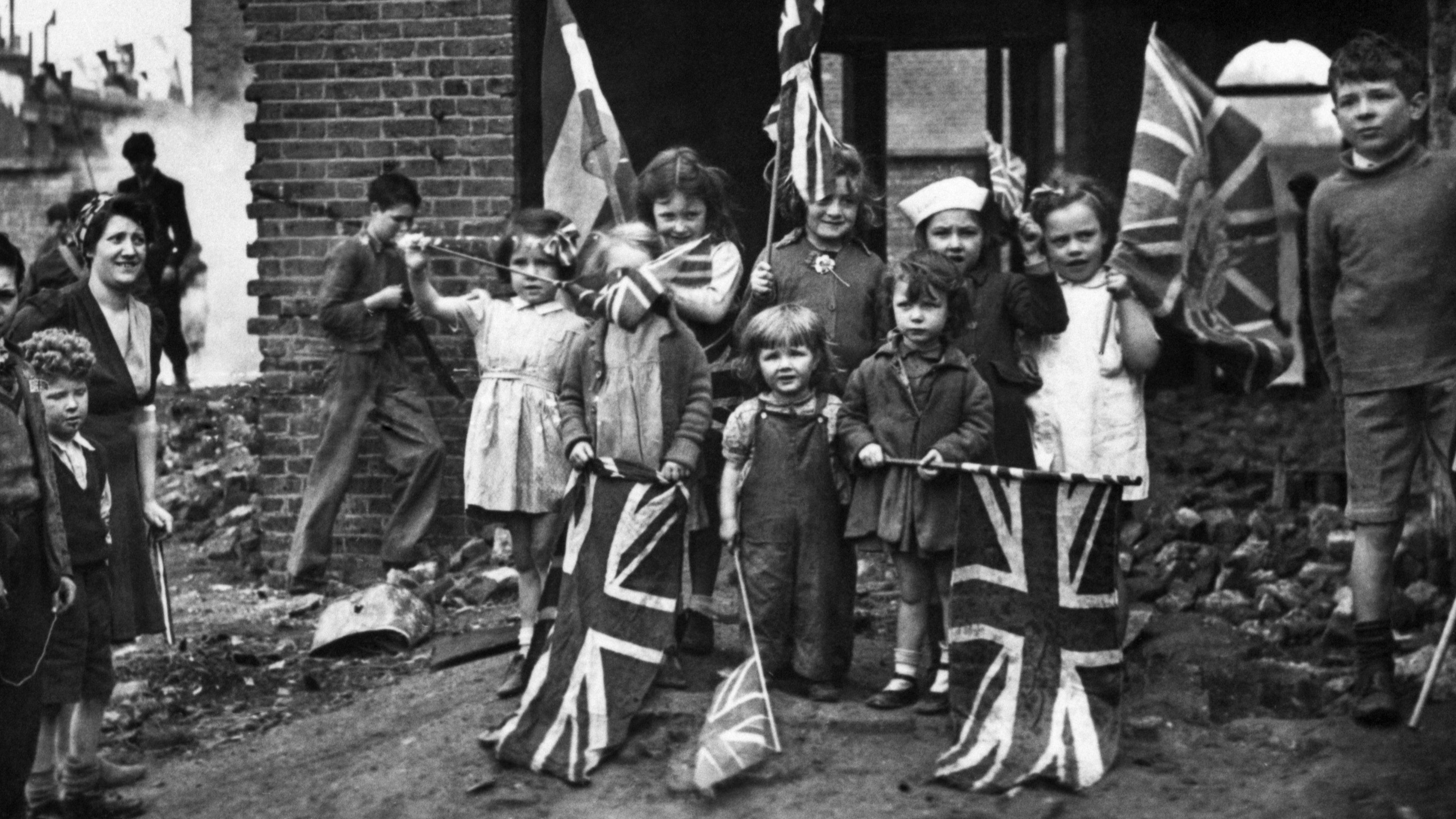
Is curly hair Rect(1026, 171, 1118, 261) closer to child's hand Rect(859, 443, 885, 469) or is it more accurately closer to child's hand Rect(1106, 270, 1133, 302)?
child's hand Rect(1106, 270, 1133, 302)

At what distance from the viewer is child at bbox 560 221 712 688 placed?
6098 mm

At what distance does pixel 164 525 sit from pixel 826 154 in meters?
2.55

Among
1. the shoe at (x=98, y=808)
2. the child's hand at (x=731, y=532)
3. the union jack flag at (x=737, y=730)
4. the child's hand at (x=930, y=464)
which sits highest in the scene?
the child's hand at (x=930, y=464)

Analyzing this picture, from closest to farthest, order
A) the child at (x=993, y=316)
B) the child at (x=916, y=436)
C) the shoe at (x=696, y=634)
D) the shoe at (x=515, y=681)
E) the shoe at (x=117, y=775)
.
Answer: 1. the child at (x=916, y=436)
2. the child at (x=993, y=316)
3. the shoe at (x=117, y=775)
4. the shoe at (x=515, y=681)
5. the shoe at (x=696, y=634)

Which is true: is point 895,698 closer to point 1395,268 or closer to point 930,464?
point 930,464

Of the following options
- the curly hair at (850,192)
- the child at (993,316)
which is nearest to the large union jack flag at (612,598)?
the child at (993,316)

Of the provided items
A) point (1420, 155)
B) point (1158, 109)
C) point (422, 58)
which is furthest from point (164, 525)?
point (1420, 155)

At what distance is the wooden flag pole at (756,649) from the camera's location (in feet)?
18.9

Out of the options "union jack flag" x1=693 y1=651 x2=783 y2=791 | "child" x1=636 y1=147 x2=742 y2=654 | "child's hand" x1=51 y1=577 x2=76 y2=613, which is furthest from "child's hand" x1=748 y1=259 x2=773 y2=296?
"child's hand" x1=51 y1=577 x2=76 y2=613

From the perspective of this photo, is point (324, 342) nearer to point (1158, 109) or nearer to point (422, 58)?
point (422, 58)

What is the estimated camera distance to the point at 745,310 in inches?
250

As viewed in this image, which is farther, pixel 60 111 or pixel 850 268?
pixel 60 111

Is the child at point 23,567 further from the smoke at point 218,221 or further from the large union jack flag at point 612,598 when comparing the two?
the smoke at point 218,221

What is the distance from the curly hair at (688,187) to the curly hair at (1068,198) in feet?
3.36
